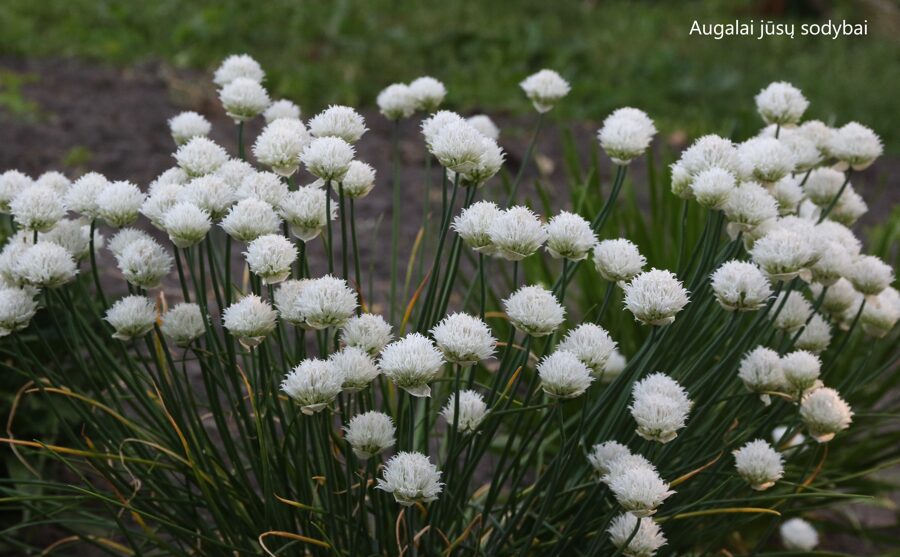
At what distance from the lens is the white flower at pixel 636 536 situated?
163cm

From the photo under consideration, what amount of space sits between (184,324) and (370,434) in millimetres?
424

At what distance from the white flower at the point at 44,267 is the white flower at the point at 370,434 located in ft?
1.77

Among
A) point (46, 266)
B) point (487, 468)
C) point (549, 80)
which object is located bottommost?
point (487, 468)

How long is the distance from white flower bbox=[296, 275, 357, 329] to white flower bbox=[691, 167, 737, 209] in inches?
25.1

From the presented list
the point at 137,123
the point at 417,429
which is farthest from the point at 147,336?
the point at 137,123

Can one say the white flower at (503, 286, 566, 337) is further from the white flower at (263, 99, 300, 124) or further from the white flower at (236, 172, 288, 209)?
the white flower at (263, 99, 300, 124)

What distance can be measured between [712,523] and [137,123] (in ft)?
12.6

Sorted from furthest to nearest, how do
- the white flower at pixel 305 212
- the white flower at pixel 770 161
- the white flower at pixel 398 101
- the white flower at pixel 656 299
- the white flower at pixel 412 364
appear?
the white flower at pixel 398 101
the white flower at pixel 770 161
the white flower at pixel 305 212
the white flower at pixel 656 299
the white flower at pixel 412 364

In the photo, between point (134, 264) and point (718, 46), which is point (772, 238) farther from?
point (718, 46)

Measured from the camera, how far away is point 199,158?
1882 millimetres

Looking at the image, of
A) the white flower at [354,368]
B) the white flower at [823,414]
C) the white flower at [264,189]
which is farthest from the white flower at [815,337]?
the white flower at [264,189]

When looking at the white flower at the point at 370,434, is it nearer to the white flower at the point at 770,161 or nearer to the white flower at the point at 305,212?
the white flower at the point at 305,212

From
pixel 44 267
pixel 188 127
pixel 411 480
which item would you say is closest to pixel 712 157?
pixel 411 480

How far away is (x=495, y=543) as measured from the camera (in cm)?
180
